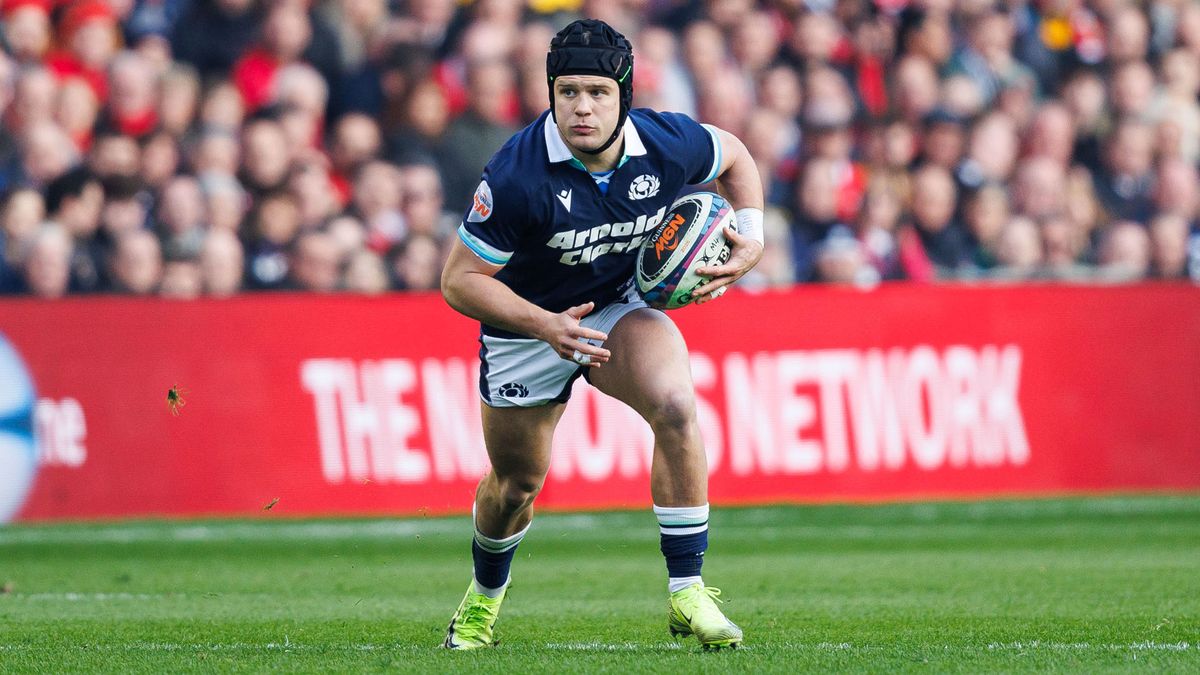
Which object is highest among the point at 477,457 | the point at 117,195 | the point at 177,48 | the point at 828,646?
the point at 177,48

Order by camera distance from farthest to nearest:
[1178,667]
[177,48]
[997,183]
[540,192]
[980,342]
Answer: [997,183] → [177,48] → [980,342] → [540,192] → [1178,667]

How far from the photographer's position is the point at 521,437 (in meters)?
6.17

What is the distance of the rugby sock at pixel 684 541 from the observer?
5750 millimetres

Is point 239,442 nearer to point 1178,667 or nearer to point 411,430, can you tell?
point 411,430

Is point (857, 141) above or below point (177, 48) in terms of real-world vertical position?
below

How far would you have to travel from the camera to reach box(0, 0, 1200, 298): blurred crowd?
12.7 meters

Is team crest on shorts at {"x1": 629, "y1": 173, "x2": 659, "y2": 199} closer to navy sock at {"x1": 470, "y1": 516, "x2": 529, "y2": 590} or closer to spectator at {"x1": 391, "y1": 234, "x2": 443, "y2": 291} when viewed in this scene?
navy sock at {"x1": 470, "y1": 516, "x2": 529, "y2": 590}

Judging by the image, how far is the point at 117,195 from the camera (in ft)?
41.3

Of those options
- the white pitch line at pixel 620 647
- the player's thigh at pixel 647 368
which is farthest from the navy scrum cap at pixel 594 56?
the white pitch line at pixel 620 647

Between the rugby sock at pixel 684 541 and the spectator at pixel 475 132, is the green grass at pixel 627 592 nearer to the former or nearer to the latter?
the rugby sock at pixel 684 541

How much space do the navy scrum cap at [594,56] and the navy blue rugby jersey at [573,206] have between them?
0.15 m

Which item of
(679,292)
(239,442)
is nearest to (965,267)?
(239,442)

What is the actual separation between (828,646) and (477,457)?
6.51m

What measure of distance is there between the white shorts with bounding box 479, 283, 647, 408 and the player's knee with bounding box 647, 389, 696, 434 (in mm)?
423
